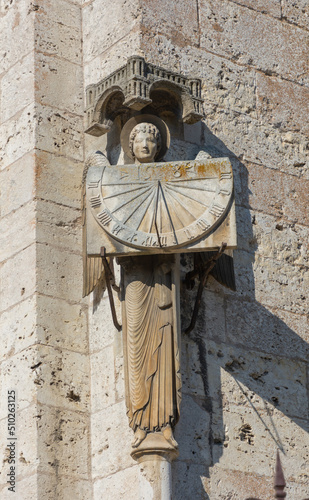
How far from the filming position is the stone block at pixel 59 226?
700 centimetres

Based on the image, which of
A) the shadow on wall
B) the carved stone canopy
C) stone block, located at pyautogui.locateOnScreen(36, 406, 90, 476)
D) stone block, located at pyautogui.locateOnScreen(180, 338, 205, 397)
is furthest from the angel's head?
stone block, located at pyautogui.locateOnScreen(36, 406, 90, 476)

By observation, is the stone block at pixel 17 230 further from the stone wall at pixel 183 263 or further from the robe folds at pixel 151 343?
the robe folds at pixel 151 343

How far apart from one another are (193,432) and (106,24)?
2519 mm

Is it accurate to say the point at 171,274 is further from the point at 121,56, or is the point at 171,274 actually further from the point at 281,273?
the point at 121,56

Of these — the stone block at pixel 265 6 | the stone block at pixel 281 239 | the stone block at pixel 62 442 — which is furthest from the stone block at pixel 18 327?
the stone block at pixel 265 6

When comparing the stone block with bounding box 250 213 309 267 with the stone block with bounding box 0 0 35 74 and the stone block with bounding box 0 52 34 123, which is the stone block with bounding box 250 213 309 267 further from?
the stone block with bounding box 0 0 35 74

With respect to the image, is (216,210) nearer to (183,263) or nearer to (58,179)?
(183,263)

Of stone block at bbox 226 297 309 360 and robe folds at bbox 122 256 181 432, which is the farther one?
stone block at bbox 226 297 309 360

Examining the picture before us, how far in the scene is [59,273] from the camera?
22.8 feet

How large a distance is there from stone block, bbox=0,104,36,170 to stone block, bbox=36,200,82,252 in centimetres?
40

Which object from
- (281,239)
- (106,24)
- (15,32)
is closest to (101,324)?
(281,239)

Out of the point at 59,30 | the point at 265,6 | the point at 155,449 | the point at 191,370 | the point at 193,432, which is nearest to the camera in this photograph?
the point at 155,449

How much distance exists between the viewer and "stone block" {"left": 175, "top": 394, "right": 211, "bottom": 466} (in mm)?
6379

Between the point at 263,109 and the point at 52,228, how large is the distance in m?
1.52
